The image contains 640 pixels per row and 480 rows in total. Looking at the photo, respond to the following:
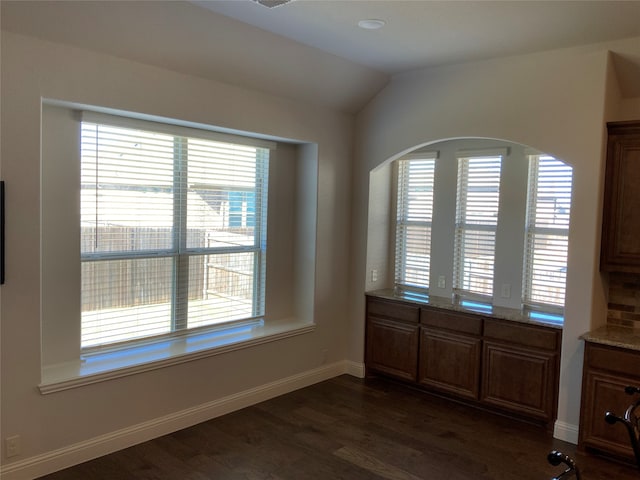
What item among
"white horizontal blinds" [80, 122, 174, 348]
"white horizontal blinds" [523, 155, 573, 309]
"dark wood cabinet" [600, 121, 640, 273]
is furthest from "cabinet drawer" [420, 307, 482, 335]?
"white horizontal blinds" [80, 122, 174, 348]

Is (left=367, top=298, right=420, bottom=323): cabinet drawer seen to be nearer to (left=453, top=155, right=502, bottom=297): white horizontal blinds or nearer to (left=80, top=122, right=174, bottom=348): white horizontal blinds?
(left=453, top=155, right=502, bottom=297): white horizontal blinds

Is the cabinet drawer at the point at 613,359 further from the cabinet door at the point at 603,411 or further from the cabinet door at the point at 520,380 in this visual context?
the cabinet door at the point at 520,380

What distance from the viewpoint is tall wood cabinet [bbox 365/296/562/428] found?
3869 millimetres

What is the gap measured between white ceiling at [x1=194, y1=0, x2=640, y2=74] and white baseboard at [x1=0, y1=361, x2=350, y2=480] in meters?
2.86

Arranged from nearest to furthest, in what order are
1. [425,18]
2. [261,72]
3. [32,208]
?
[32,208] → [425,18] → [261,72]

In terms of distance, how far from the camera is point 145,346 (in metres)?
3.79

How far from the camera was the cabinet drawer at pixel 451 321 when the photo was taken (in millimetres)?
4242

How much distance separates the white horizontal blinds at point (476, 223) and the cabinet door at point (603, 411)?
4.40 feet

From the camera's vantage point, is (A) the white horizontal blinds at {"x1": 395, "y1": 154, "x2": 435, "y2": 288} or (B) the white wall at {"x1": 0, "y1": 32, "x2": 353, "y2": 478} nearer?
(B) the white wall at {"x1": 0, "y1": 32, "x2": 353, "y2": 478}

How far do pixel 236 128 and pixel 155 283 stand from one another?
1378 mm

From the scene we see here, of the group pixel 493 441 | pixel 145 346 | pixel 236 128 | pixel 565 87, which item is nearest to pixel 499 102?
pixel 565 87

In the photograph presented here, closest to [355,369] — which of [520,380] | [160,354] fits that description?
[520,380]

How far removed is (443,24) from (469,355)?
2668mm

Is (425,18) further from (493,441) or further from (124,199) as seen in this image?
(493,441)
